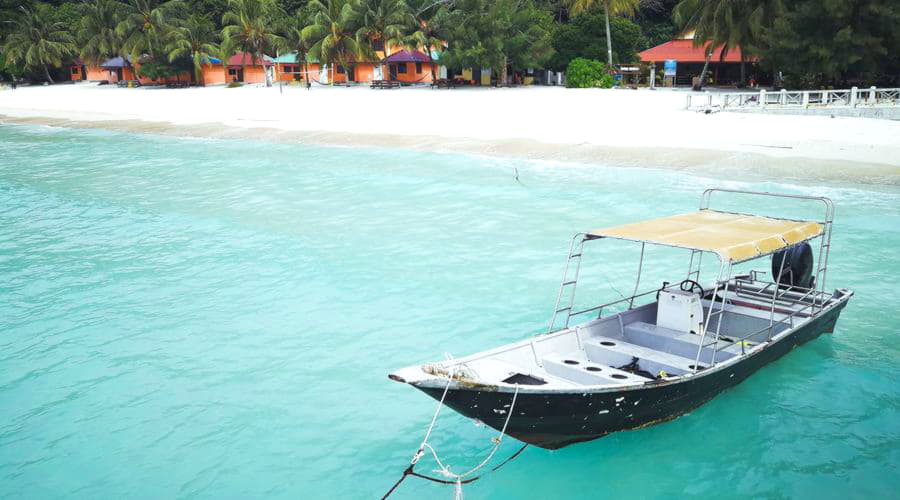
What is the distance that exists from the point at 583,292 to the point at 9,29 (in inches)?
3266

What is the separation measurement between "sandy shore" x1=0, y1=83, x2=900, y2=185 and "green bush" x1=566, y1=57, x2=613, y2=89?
2.03 meters

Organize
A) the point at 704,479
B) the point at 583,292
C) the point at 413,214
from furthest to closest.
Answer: the point at 413,214, the point at 583,292, the point at 704,479

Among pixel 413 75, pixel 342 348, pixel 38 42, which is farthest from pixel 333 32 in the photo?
pixel 342 348

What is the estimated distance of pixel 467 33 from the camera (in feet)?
155

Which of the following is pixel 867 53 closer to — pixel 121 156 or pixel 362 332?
pixel 362 332

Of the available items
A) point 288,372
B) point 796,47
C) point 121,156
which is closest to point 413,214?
point 288,372

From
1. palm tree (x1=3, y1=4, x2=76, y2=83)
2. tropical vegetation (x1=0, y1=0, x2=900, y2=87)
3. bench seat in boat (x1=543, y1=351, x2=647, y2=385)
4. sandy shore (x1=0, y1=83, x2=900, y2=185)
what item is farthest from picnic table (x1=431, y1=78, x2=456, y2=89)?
bench seat in boat (x1=543, y1=351, x2=647, y2=385)

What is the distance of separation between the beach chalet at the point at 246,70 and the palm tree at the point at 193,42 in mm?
3020

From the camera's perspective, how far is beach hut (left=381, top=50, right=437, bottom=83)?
183 feet

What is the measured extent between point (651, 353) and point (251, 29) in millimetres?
53051

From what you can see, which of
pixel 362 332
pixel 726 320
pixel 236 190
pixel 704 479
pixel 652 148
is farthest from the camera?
pixel 652 148

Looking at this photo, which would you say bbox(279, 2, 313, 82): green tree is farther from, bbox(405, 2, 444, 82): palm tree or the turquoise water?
the turquoise water

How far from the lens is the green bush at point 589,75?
4706cm

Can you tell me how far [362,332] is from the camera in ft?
37.1
